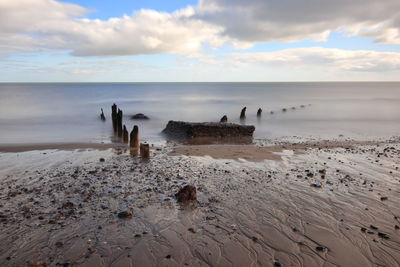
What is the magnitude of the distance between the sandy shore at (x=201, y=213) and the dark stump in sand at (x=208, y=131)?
7286mm

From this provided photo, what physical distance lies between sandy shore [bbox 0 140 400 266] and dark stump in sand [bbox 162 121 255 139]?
23.9 ft

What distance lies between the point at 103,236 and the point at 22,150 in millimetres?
11414

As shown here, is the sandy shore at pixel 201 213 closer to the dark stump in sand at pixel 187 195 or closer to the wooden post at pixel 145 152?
the dark stump in sand at pixel 187 195

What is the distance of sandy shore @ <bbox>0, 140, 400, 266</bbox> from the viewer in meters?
5.79

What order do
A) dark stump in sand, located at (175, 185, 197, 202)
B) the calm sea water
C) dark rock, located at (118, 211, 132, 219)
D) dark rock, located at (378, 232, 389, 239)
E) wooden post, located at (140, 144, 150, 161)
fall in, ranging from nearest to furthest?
dark rock, located at (378, 232, 389, 239)
dark rock, located at (118, 211, 132, 219)
dark stump in sand, located at (175, 185, 197, 202)
wooden post, located at (140, 144, 150, 161)
the calm sea water

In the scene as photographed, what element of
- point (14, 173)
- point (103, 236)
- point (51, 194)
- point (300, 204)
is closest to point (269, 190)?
point (300, 204)

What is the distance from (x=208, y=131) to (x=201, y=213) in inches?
502

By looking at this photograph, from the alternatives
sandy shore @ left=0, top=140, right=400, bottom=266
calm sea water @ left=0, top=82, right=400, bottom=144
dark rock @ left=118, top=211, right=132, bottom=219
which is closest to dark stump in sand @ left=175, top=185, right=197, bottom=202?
sandy shore @ left=0, top=140, right=400, bottom=266

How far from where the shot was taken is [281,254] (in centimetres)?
586

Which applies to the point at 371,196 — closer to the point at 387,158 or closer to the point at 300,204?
the point at 300,204

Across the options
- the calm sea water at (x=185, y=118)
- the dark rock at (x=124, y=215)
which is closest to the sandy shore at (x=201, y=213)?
the dark rock at (x=124, y=215)

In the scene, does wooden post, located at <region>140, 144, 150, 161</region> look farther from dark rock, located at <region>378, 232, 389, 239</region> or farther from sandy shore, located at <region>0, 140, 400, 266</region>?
dark rock, located at <region>378, 232, 389, 239</region>

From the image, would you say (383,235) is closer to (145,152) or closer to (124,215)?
(124,215)

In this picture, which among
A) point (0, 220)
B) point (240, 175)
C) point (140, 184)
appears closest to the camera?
point (0, 220)
